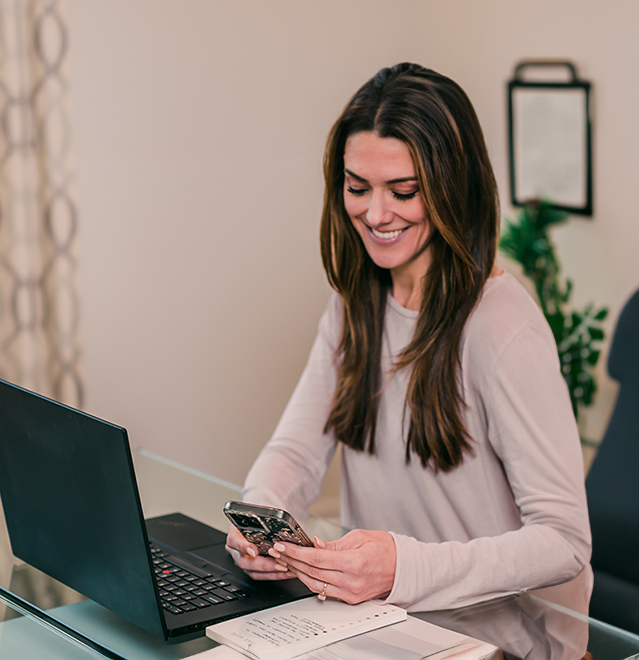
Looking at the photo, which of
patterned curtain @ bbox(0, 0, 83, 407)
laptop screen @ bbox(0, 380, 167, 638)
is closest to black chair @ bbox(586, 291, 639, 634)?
laptop screen @ bbox(0, 380, 167, 638)

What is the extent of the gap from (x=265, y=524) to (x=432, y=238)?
61 cm

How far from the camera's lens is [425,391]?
135cm

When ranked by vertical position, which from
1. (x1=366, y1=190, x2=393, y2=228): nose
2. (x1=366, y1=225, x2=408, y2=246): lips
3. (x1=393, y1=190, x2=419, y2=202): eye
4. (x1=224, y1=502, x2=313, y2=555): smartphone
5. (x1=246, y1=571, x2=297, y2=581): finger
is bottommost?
(x1=246, y1=571, x2=297, y2=581): finger

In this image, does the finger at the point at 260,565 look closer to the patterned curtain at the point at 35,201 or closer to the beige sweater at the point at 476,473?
the beige sweater at the point at 476,473

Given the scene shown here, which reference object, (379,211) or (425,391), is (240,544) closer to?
(425,391)

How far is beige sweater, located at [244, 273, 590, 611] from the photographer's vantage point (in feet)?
3.61

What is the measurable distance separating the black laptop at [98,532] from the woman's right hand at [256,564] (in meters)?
0.01

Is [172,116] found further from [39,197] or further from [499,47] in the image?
[499,47]

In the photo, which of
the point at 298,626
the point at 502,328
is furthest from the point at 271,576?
the point at 502,328

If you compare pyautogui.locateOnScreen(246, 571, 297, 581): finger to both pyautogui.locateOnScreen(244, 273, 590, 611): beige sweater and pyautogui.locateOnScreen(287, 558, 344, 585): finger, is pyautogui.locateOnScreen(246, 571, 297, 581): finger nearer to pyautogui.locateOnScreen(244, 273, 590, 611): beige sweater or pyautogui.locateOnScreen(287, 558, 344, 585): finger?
pyautogui.locateOnScreen(287, 558, 344, 585): finger

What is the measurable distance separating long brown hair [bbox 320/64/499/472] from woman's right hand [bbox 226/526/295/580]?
0.39 metres

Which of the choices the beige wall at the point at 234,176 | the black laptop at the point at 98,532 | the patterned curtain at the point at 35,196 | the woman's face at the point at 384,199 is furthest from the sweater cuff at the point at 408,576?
the beige wall at the point at 234,176

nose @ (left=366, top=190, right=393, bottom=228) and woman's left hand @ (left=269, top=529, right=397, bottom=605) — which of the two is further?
nose @ (left=366, top=190, right=393, bottom=228)

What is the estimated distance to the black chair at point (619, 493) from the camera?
187 cm
